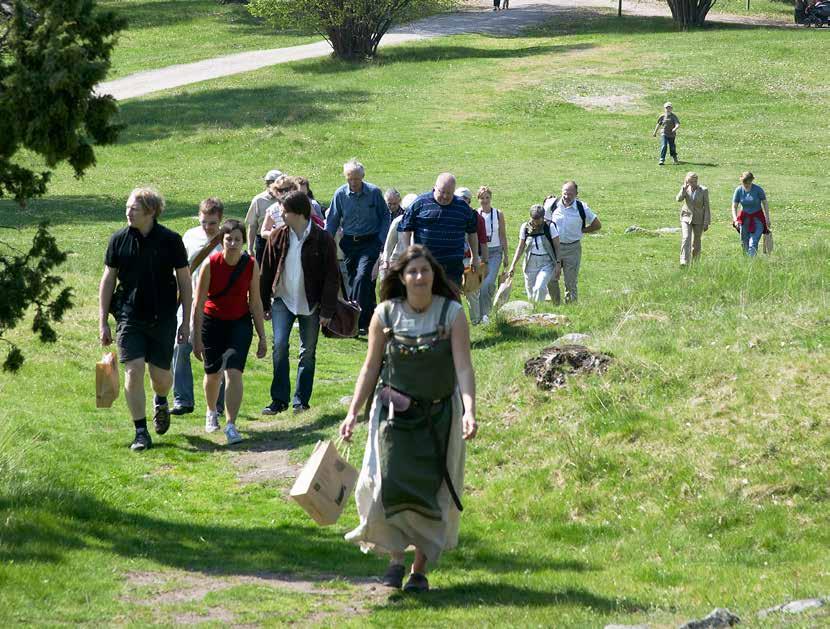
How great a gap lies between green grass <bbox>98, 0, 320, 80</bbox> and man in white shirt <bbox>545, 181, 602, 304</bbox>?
37245mm

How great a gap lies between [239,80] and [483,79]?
29.5 ft

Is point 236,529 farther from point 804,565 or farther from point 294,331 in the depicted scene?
point 294,331

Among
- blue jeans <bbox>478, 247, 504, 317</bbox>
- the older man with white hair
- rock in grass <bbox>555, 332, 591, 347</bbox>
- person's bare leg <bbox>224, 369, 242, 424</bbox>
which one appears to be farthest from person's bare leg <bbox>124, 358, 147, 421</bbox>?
blue jeans <bbox>478, 247, 504, 317</bbox>

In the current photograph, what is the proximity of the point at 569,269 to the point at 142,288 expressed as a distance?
9147 mm

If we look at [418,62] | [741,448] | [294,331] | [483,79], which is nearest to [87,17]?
[741,448]

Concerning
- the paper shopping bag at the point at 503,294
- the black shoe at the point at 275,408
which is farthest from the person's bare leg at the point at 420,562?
the paper shopping bag at the point at 503,294

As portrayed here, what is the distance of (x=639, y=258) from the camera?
24.0m

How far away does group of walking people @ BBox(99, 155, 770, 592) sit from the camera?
7465 millimetres

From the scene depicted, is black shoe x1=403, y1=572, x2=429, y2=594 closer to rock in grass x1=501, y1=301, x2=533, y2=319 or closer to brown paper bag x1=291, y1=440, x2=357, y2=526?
brown paper bag x1=291, y1=440, x2=357, y2=526

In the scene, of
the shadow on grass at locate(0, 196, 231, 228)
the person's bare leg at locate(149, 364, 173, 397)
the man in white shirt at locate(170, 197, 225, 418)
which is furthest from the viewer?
the shadow on grass at locate(0, 196, 231, 228)

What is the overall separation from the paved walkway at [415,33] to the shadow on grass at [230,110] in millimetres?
2848

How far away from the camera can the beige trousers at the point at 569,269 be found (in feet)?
60.6

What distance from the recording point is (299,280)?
40.4 ft

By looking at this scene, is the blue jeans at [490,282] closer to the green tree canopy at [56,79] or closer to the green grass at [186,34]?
the green tree canopy at [56,79]
